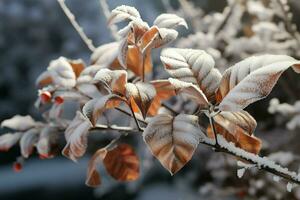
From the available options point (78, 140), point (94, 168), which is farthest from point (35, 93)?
point (78, 140)

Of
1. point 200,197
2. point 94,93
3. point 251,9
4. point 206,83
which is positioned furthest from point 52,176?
point 206,83

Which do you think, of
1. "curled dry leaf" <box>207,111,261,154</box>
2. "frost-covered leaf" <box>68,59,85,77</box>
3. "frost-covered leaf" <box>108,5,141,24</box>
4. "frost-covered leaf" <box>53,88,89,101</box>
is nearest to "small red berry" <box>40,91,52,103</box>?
"frost-covered leaf" <box>53,88,89,101</box>

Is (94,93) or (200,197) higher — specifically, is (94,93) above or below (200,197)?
above

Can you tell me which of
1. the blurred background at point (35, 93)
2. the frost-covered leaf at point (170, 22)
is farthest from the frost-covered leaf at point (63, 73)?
the blurred background at point (35, 93)

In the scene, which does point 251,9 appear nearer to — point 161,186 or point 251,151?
point 251,151

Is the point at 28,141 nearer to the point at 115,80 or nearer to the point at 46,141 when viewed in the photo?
the point at 46,141

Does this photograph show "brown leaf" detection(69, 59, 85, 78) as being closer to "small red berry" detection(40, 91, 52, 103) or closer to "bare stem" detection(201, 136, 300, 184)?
"small red berry" detection(40, 91, 52, 103)
